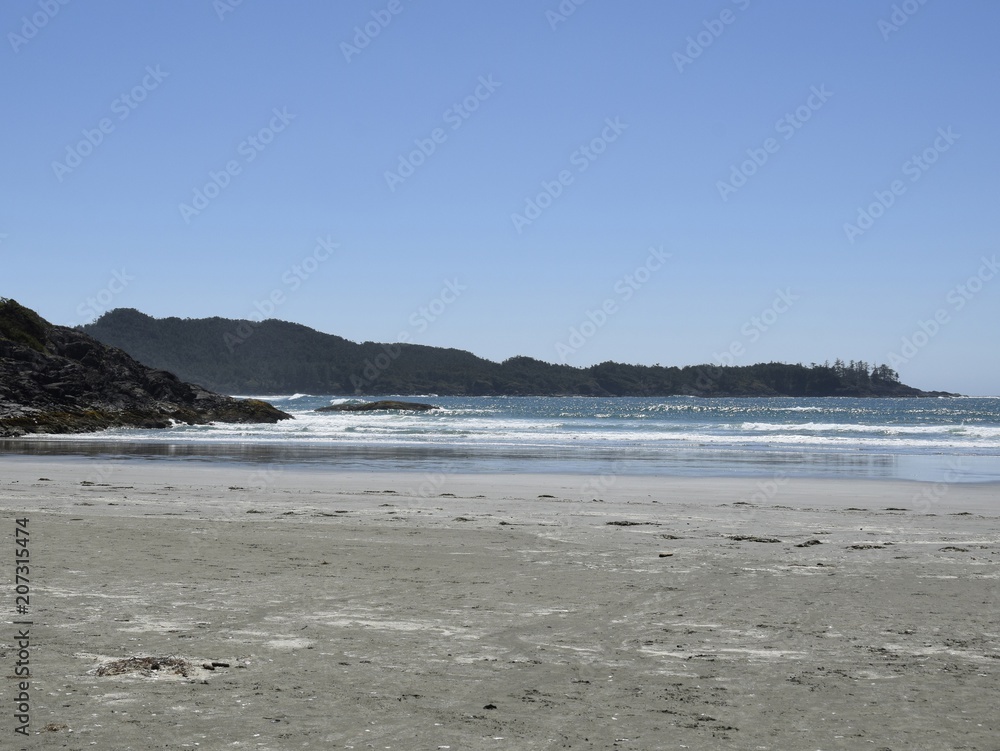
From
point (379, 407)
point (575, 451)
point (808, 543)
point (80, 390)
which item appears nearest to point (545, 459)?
point (575, 451)

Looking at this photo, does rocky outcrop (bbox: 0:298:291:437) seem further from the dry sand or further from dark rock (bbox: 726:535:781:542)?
dark rock (bbox: 726:535:781:542)

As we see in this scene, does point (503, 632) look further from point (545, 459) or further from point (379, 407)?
point (379, 407)

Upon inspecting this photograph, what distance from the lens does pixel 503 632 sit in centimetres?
642

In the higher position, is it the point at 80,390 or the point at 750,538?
the point at 80,390

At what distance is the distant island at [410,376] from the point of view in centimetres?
17612

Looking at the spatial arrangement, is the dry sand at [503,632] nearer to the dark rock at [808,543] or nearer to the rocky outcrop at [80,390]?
the dark rock at [808,543]

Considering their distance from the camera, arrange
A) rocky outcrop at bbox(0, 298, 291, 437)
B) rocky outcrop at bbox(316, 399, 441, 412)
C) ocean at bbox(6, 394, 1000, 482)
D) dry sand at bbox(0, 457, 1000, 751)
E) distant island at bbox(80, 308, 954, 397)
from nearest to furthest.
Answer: dry sand at bbox(0, 457, 1000, 751), ocean at bbox(6, 394, 1000, 482), rocky outcrop at bbox(0, 298, 291, 437), rocky outcrop at bbox(316, 399, 441, 412), distant island at bbox(80, 308, 954, 397)

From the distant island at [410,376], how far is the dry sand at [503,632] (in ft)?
551

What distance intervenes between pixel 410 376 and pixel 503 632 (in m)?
190

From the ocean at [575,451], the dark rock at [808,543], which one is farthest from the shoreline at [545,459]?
the dark rock at [808,543]

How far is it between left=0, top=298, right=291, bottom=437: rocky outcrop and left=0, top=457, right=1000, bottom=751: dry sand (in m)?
31.6

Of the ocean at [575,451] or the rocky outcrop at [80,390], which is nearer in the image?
the ocean at [575,451]

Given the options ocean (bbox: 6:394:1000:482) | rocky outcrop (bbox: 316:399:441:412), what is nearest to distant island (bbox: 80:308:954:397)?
rocky outcrop (bbox: 316:399:441:412)

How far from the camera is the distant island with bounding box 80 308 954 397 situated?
176125 mm
